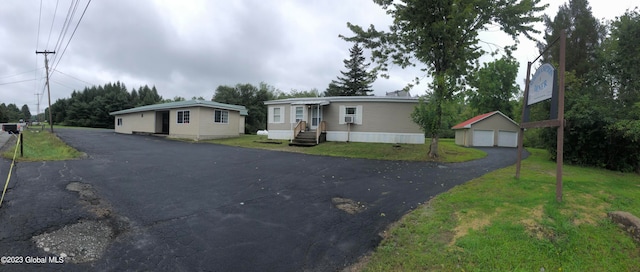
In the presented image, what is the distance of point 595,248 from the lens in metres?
3.55

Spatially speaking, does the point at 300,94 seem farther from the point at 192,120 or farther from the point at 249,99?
the point at 192,120

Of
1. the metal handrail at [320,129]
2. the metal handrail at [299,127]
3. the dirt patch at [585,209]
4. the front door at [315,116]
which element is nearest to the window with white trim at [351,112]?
the metal handrail at [320,129]

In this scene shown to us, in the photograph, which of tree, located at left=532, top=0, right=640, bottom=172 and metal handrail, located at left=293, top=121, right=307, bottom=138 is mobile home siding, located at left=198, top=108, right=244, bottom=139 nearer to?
metal handrail, located at left=293, top=121, right=307, bottom=138

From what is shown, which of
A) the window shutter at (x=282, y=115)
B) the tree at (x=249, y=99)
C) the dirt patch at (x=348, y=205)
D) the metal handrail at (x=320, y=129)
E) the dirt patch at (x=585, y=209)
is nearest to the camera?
the dirt patch at (x=585, y=209)

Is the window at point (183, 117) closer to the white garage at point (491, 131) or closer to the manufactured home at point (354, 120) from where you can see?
the manufactured home at point (354, 120)

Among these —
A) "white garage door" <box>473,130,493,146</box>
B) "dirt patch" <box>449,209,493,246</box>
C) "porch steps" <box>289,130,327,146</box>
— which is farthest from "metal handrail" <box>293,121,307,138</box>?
"white garage door" <box>473,130,493,146</box>

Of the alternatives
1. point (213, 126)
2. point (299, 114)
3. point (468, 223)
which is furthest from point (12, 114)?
point (468, 223)

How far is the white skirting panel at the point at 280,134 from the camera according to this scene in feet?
66.2

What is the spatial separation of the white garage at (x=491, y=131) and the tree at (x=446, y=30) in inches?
553

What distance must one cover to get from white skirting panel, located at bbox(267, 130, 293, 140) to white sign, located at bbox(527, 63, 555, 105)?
49.9 feet

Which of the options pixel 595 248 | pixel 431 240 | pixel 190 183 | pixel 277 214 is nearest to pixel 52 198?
pixel 190 183

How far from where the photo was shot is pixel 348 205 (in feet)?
17.6

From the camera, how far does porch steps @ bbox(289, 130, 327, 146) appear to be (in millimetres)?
17148

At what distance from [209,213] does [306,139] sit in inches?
518
